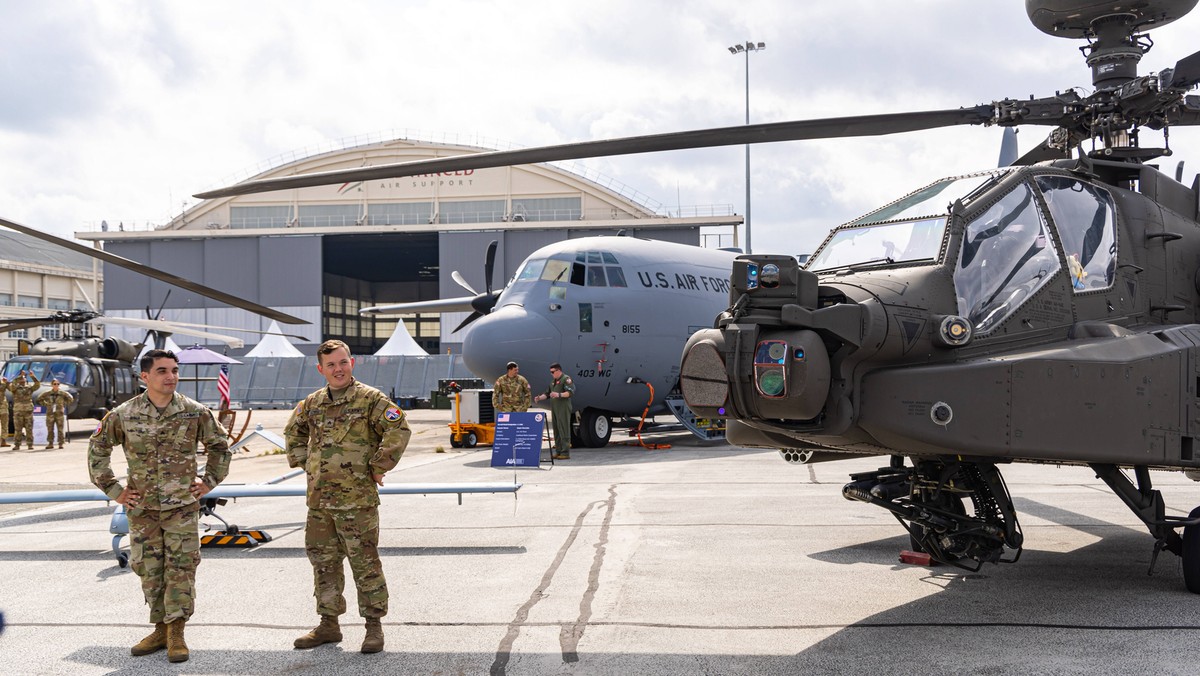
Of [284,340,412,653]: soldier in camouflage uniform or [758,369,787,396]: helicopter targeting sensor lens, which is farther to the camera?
[284,340,412,653]: soldier in camouflage uniform

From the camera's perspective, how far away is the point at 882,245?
6.38 m

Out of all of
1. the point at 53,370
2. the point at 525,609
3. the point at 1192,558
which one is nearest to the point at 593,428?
the point at 525,609

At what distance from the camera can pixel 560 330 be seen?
16.7 metres

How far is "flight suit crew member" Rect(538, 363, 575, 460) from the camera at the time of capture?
631 inches

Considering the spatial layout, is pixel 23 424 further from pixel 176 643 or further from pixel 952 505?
pixel 952 505

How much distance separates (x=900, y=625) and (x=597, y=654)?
188 centimetres

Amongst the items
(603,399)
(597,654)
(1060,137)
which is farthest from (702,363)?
(603,399)

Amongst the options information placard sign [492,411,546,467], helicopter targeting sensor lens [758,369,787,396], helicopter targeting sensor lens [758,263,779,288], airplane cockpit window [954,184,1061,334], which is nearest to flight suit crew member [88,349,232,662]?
helicopter targeting sensor lens [758,369,787,396]

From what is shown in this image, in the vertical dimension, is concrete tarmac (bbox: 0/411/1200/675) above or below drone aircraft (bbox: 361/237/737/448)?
below

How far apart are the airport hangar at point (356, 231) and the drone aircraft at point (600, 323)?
3119 cm

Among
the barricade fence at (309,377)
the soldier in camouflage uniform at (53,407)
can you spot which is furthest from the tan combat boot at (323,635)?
the barricade fence at (309,377)

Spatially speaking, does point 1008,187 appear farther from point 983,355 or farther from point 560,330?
point 560,330

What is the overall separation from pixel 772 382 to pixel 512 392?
1058 centimetres

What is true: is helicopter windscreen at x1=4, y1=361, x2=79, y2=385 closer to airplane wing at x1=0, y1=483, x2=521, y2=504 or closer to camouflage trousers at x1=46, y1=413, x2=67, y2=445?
camouflage trousers at x1=46, y1=413, x2=67, y2=445
